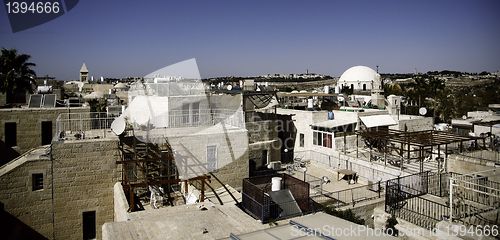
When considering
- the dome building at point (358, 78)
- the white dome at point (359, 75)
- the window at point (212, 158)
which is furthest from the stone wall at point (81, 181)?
the white dome at point (359, 75)

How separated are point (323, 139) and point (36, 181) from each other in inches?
617

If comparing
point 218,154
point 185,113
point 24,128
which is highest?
point 185,113

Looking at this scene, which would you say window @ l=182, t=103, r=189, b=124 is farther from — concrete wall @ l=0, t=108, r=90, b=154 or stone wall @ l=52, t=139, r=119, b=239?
concrete wall @ l=0, t=108, r=90, b=154

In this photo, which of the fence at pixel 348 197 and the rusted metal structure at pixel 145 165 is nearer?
the rusted metal structure at pixel 145 165

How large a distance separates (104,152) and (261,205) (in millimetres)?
7724

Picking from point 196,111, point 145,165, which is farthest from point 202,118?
point 145,165

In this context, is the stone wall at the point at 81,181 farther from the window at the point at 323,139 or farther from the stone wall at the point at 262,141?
the window at the point at 323,139

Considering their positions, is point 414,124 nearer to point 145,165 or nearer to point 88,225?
point 145,165

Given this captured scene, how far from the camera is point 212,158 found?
15.9m

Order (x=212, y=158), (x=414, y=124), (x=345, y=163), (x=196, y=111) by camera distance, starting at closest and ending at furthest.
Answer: (x=212, y=158) → (x=196, y=111) → (x=345, y=163) → (x=414, y=124)

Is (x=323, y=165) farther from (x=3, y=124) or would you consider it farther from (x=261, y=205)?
(x=3, y=124)

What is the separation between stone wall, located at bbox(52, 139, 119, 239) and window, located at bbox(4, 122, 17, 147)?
5.73 metres

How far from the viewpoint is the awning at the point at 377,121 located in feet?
75.0

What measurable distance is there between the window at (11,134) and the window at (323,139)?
16.7 m
